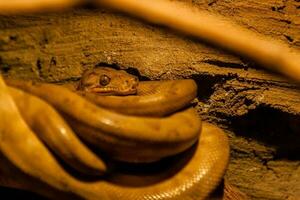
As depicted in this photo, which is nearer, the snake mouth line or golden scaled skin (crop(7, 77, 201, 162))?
golden scaled skin (crop(7, 77, 201, 162))

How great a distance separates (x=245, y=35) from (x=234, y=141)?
29.5 inches

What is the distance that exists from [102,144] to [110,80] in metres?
0.91

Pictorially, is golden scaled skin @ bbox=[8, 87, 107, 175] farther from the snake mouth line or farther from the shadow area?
the shadow area

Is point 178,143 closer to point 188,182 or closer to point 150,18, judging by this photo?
point 188,182

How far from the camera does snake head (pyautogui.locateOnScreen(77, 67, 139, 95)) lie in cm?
301

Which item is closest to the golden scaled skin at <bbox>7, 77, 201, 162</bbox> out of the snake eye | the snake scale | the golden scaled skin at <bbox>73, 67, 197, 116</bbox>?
the snake scale

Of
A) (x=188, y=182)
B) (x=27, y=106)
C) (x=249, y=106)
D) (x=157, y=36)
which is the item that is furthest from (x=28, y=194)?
(x=249, y=106)

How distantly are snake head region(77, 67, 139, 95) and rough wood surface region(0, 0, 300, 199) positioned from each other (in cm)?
6

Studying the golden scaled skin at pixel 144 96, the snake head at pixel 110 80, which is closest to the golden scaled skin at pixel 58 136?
the golden scaled skin at pixel 144 96

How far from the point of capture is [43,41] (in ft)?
10.1

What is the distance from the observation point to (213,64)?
3.00 meters

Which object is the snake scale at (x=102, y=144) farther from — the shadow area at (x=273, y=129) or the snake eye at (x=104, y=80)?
the snake eye at (x=104, y=80)

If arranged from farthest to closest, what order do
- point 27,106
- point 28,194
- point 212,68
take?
point 212,68, point 28,194, point 27,106

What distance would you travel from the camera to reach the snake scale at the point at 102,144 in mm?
2271
